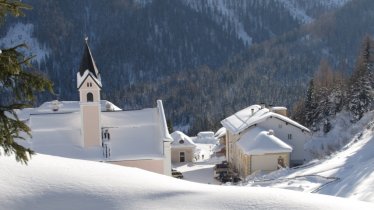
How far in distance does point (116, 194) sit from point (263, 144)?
25155 millimetres

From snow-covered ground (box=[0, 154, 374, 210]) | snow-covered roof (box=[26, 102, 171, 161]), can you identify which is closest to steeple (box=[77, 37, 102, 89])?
snow-covered roof (box=[26, 102, 171, 161])

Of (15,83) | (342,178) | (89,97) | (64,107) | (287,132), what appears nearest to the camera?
(15,83)

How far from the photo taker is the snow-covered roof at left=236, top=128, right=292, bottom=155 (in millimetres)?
33844

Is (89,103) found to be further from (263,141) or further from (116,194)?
(116,194)

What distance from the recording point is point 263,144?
112ft

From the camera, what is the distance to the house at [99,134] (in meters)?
28.8

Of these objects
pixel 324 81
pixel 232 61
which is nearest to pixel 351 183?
pixel 324 81

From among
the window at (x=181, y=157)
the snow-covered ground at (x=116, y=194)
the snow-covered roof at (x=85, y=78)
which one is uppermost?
the snow-covered roof at (x=85, y=78)

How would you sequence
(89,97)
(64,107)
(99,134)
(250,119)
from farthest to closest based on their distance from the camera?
(64,107)
(250,119)
(89,97)
(99,134)

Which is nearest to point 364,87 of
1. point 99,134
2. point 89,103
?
point 99,134

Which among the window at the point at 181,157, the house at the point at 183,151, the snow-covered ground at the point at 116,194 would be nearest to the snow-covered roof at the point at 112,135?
the house at the point at 183,151

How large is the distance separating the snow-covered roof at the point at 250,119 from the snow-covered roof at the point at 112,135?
27.7 ft

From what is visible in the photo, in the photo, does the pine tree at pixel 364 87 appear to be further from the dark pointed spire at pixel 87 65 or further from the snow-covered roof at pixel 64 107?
the dark pointed spire at pixel 87 65

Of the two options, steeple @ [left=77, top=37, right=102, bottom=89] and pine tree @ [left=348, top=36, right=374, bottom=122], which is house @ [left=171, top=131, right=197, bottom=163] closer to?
pine tree @ [left=348, top=36, right=374, bottom=122]
